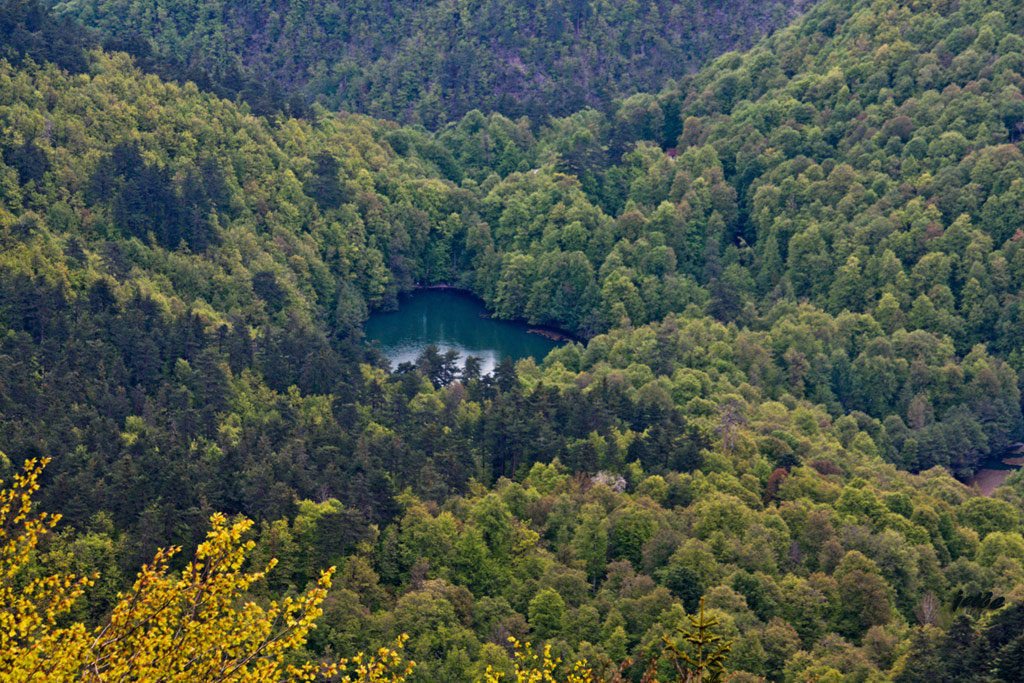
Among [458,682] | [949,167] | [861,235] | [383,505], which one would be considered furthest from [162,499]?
[949,167]

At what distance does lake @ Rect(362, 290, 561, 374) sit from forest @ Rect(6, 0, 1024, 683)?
2.81 metres

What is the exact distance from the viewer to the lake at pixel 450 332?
431 ft

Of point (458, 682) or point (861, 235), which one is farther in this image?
point (861, 235)

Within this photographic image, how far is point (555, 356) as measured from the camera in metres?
118

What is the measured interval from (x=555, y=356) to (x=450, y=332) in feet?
78.3

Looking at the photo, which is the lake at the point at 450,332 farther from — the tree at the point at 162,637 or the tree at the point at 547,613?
the tree at the point at 162,637

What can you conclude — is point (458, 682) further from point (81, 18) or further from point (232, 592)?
point (81, 18)

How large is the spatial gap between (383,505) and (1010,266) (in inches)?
3178

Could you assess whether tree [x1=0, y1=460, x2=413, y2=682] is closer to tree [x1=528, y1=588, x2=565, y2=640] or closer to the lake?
tree [x1=528, y1=588, x2=565, y2=640]

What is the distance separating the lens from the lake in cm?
13138

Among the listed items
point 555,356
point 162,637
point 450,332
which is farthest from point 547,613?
point 450,332

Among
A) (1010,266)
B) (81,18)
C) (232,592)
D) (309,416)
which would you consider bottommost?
(232,592)

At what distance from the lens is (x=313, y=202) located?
481ft

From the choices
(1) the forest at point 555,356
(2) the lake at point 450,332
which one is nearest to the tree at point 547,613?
(1) the forest at point 555,356
